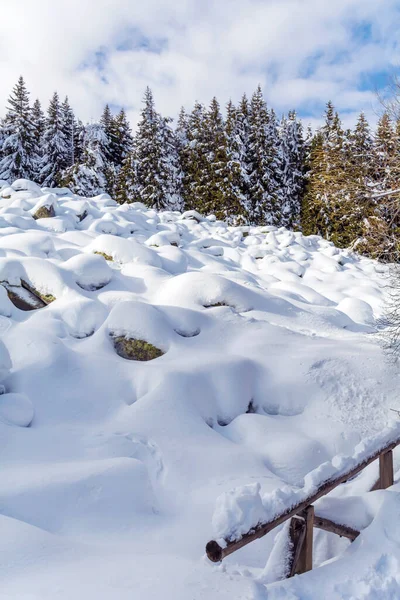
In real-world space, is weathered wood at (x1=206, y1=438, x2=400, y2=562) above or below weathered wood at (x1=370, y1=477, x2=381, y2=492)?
above

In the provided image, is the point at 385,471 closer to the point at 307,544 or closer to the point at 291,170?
the point at 307,544

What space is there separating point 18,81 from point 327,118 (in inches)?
919

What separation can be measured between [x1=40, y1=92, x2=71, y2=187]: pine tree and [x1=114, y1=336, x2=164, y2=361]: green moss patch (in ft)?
95.5

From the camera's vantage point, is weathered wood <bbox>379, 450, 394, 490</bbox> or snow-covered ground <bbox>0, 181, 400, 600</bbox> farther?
weathered wood <bbox>379, 450, 394, 490</bbox>

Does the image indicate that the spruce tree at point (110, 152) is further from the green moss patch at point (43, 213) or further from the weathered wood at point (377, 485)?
the weathered wood at point (377, 485)

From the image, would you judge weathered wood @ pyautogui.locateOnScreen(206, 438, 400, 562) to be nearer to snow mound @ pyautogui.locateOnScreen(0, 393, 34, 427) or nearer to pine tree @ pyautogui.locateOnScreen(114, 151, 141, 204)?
snow mound @ pyautogui.locateOnScreen(0, 393, 34, 427)

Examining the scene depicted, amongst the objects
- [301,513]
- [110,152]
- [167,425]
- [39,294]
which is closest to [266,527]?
[301,513]

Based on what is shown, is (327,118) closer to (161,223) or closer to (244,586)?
(161,223)

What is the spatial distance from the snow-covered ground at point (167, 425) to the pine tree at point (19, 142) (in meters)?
23.5

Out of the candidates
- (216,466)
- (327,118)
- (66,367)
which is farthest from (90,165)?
(216,466)

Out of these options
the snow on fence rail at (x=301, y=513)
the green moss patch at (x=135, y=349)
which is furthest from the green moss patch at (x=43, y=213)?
the snow on fence rail at (x=301, y=513)

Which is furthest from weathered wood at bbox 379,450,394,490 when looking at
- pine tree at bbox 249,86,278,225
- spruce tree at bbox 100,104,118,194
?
spruce tree at bbox 100,104,118,194

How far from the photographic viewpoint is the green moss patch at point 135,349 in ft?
20.8

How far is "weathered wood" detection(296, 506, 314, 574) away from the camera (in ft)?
8.93
